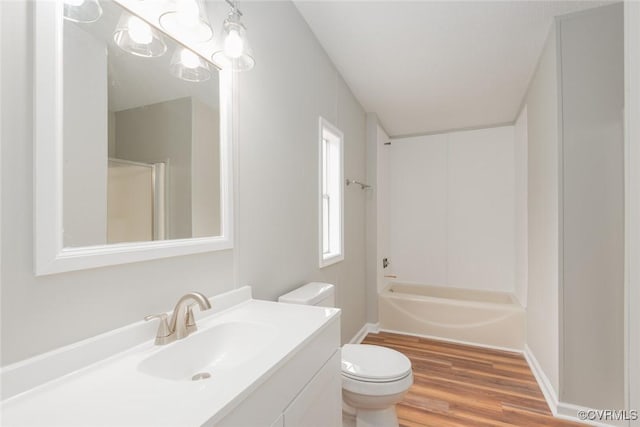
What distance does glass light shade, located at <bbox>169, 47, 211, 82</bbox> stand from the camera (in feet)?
3.58

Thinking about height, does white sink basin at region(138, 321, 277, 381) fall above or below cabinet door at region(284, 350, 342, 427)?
above

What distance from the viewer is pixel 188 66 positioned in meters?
1.13

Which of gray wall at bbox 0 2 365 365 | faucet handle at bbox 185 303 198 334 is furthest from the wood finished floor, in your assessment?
faucet handle at bbox 185 303 198 334

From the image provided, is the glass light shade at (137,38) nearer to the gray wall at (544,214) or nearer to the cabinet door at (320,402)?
the cabinet door at (320,402)

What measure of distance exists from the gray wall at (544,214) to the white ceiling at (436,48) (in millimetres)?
175

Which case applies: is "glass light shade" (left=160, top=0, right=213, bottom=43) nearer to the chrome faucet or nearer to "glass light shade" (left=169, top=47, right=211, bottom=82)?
"glass light shade" (left=169, top=47, right=211, bottom=82)

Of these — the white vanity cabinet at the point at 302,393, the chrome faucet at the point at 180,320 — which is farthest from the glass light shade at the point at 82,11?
the white vanity cabinet at the point at 302,393

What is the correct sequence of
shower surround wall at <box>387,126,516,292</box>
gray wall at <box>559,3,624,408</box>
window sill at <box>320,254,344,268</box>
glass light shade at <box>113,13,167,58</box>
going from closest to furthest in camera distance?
1. glass light shade at <box>113,13,167,58</box>
2. gray wall at <box>559,3,624,408</box>
3. window sill at <box>320,254,344,268</box>
4. shower surround wall at <box>387,126,516,292</box>

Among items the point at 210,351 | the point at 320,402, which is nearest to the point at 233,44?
the point at 210,351

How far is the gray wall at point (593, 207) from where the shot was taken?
1712mm

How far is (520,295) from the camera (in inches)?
121

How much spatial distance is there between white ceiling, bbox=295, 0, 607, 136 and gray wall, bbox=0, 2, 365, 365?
0.67ft

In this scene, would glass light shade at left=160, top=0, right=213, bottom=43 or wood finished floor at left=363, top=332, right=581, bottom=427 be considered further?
wood finished floor at left=363, top=332, right=581, bottom=427
